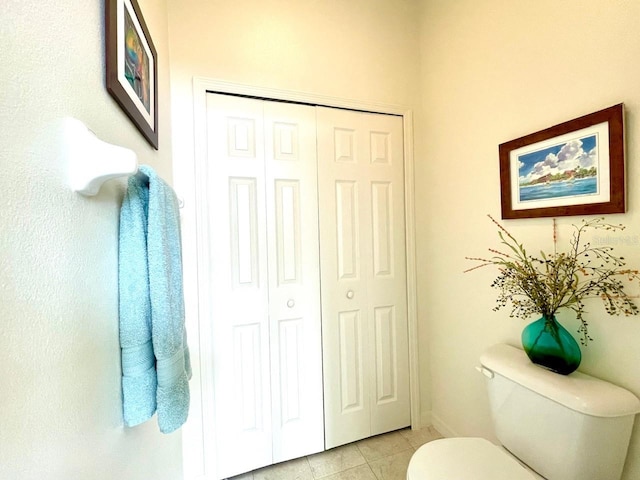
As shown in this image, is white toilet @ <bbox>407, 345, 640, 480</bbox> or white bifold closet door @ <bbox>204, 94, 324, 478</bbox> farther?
white bifold closet door @ <bbox>204, 94, 324, 478</bbox>

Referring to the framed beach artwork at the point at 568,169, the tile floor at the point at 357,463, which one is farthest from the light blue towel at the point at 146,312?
the framed beach artwork at the point at 568,169

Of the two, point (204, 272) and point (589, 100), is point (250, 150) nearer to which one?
point (204, 272)

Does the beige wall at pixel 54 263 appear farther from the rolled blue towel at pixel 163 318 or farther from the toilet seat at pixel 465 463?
the toilet seat at pixel 465 463

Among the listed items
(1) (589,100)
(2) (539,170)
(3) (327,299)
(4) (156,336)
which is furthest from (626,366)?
(4) (156,336)

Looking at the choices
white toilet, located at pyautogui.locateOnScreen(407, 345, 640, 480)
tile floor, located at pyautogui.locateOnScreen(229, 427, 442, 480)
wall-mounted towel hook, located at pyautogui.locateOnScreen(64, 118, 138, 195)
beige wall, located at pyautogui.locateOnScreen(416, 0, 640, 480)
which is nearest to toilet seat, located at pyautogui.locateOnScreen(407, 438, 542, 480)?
white toilet, located at pyautogui.locateOnScreen(407, 345, 640, 480)

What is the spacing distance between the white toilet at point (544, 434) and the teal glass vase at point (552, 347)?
0.11 feet

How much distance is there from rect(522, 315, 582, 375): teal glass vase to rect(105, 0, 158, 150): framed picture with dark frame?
149 cm

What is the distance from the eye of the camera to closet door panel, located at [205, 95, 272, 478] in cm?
138

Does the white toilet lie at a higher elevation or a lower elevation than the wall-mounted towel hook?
lower

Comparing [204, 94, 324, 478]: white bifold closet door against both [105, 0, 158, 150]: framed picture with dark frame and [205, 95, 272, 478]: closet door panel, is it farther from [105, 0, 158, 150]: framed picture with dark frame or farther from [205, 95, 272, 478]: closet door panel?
[105, 0, 158, 150]: framed picture with dark frame

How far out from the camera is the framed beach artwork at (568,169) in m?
0.90

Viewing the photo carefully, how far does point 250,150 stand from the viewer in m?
1.43

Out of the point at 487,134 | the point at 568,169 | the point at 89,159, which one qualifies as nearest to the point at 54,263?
the point at 89,159

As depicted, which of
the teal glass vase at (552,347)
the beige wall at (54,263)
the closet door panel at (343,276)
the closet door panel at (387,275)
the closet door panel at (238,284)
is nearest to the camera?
the beige wall at (54,263)
